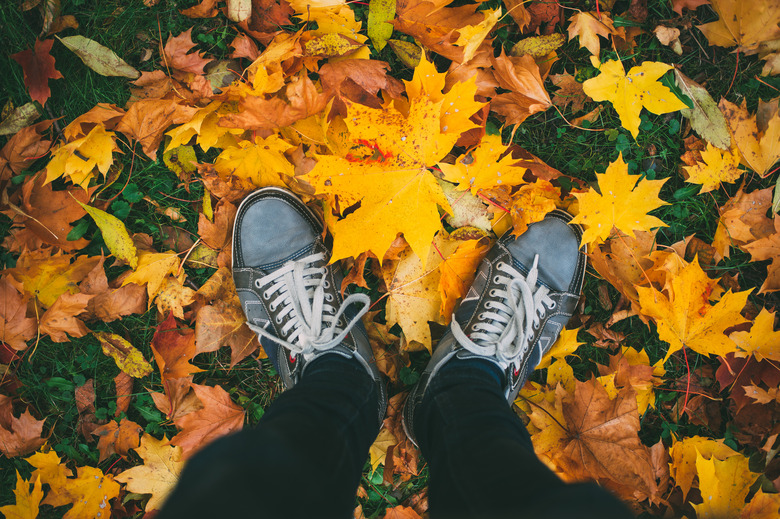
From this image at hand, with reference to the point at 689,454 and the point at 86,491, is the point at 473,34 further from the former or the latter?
the point at 86,491

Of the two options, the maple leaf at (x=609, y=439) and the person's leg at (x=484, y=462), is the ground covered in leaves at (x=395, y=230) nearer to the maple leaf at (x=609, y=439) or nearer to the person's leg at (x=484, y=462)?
the maple leaf at (x=609, y=439)

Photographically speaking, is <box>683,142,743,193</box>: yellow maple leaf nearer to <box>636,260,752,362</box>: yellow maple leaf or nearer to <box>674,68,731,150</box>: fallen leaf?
<box>674,68,731,150</box>: fallen leaf

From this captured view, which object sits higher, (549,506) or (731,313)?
(549,506)

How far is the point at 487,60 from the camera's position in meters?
1.41

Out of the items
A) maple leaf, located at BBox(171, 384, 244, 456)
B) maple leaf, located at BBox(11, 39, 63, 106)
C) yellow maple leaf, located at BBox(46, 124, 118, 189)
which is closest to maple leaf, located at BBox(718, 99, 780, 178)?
maple leaf, located at BBox(171, 384, 244, 456)

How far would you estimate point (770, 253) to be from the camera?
148cm

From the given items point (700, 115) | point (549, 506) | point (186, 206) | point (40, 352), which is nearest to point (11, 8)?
point (186, 206)

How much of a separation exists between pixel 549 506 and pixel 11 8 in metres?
2.35

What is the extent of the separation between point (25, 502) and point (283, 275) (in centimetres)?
126

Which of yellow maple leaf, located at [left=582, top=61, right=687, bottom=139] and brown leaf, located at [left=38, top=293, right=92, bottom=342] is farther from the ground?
yellow maple leaf, located at [left=582, top=61, right=687, bottom=139]

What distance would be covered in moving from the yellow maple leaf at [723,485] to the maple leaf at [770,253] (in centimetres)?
60

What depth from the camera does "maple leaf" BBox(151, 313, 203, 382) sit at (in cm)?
164

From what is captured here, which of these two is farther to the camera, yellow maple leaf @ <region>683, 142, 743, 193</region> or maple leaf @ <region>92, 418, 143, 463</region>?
maple leaf @ <region>92, 418, 143, 463</region>

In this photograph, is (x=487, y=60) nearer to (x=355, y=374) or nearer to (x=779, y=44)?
(x=779, y=44)
